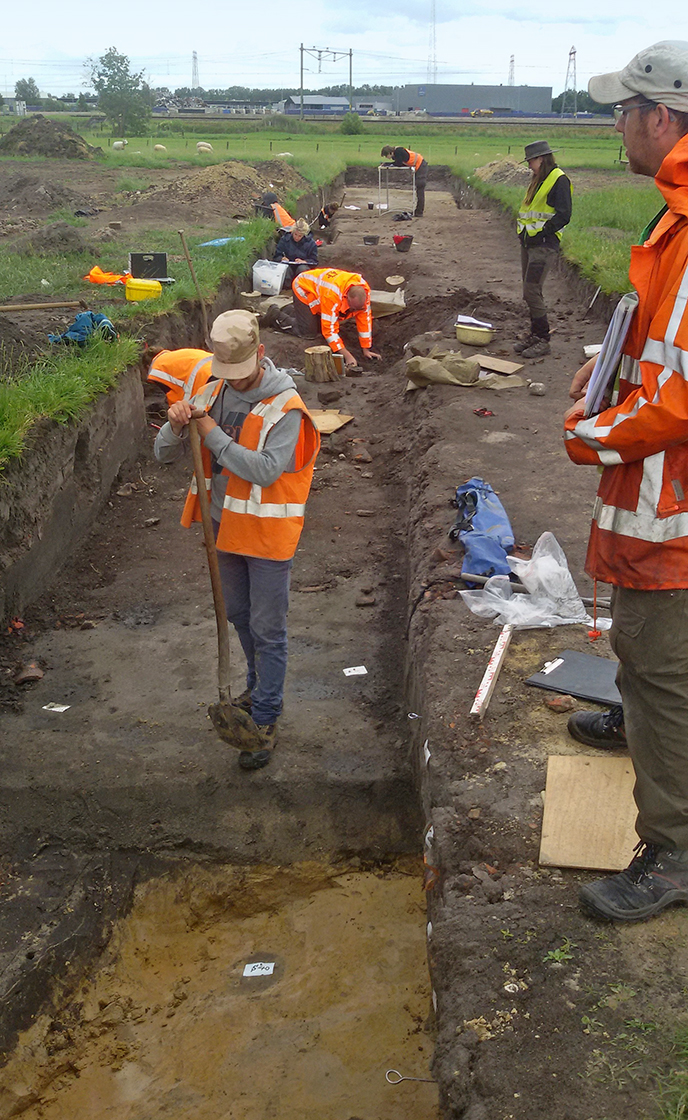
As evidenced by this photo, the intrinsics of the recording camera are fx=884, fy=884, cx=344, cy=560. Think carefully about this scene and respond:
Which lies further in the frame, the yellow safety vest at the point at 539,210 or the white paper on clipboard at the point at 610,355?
the yellow safety vest at the point at 539,210

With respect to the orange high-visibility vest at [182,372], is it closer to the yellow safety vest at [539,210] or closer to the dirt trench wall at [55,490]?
the dirt trench wall at [55,490]

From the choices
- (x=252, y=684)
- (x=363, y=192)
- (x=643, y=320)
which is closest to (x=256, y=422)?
(x=252, y=684)

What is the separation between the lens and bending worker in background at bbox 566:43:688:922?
231cm

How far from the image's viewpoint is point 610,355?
8.34 feet

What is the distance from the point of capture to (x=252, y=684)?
180 inches

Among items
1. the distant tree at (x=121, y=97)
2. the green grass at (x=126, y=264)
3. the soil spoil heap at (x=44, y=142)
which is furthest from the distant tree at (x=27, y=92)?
the green grass at (x=126, y=264)

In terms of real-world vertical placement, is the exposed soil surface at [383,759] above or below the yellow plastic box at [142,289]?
below

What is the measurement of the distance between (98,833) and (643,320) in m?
3.36

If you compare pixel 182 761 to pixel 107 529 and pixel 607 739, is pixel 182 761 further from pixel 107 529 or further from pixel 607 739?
pixel 107 529

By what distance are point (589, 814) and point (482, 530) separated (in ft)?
8.51

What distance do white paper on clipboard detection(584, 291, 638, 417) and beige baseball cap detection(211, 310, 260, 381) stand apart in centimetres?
146

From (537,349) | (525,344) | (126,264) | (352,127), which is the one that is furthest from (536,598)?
(352,127)

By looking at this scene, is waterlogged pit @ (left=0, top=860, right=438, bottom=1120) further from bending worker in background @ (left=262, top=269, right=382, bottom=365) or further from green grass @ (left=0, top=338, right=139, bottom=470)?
bending worker in background @ (left=262, top=269, right=382, bottom=365)

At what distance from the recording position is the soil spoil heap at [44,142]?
29.6 m
